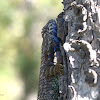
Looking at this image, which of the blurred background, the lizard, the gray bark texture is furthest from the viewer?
the blurred background

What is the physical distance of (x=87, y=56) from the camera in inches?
25.2

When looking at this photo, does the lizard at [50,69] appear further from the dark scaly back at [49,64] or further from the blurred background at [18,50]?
the blurred background at [18,50]

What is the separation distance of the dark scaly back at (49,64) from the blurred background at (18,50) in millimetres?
124

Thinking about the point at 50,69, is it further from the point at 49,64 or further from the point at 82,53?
the point at 82,53

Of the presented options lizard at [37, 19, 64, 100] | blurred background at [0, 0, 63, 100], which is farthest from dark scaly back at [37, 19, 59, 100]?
blurred background at [0, 0, 63, 100]

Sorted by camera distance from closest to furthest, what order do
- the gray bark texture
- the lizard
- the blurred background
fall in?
the gray bark texture < the lizard < the blurred background

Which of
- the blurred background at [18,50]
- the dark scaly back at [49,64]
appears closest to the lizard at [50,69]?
the dark scaly back at [49,64]

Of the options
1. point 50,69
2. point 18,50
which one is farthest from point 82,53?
point 18,50

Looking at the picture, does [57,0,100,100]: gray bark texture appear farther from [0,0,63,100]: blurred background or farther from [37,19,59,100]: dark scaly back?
[0,0,63,100]: blurred background

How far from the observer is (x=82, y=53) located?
2.15ft

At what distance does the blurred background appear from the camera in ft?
3.23

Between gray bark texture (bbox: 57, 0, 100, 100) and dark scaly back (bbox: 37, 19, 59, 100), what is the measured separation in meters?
0.09

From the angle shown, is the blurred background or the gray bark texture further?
the blurred background

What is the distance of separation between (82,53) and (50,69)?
8.6 inches
